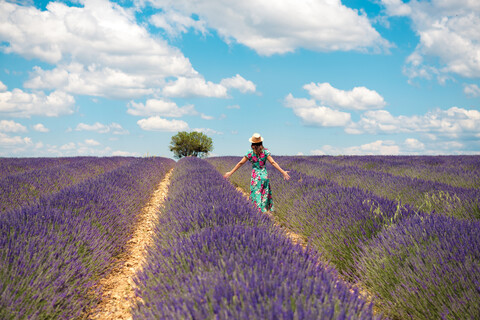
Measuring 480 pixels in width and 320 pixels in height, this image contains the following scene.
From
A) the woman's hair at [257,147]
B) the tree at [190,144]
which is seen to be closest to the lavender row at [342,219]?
the woman's hair at [257,147]

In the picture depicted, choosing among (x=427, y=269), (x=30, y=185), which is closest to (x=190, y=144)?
(x=30, y=185)

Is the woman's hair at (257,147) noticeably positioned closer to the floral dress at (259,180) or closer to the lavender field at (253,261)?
the floral dress at (259,180)

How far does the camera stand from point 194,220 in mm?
2672

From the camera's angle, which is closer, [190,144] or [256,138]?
[256,138]

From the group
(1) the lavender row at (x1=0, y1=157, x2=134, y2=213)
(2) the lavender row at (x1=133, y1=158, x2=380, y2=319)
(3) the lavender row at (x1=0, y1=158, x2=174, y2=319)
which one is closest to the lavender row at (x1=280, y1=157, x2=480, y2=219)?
(2) the lavender row at (x1=133, y1=158, x2=380, y2=319)

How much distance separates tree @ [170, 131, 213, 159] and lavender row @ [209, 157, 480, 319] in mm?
32554

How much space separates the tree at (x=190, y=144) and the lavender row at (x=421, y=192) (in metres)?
28.4

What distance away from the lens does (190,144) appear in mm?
35750

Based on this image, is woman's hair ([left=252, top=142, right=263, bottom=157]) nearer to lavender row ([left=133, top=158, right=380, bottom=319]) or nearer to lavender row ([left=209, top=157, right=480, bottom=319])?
lavender row ([left=209, top=157, right=480, bottom=319])

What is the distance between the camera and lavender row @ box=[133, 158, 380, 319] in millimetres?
1243

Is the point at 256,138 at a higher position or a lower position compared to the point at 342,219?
higher

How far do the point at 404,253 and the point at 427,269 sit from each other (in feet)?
0.92

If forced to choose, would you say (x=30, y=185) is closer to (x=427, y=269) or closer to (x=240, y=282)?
(x=240, y=282)

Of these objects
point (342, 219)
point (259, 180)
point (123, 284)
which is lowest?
point (123, 284)
